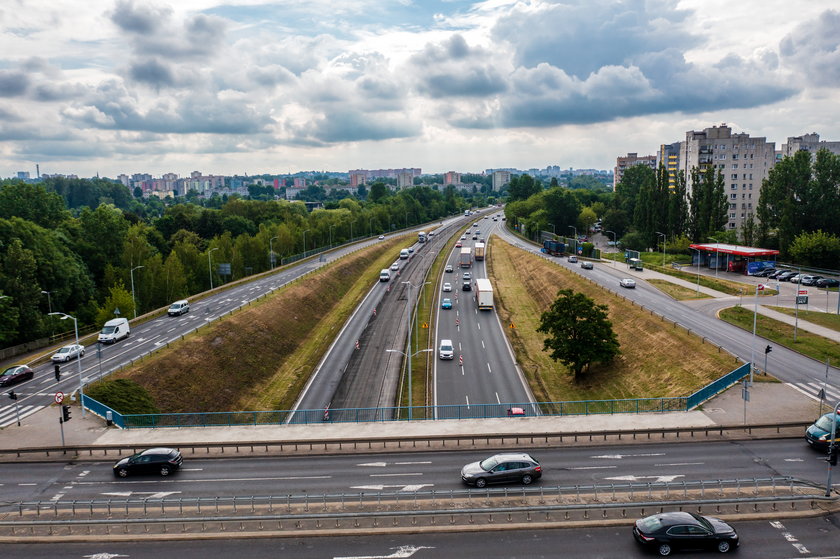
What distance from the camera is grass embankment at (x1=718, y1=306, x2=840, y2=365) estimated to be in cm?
4803

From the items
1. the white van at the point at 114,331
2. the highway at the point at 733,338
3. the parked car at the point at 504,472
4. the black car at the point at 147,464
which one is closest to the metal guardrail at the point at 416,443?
the black car at the point at 147,464

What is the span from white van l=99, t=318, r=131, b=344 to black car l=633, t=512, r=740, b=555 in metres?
55.6

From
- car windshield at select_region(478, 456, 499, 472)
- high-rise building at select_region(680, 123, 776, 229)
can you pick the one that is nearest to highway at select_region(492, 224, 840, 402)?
car windshield at select_region(478, 456, 499, 472)

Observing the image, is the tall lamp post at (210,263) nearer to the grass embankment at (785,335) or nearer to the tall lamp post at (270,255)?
the tall lamp post at (270,255)

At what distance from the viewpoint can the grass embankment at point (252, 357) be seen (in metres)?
50.9

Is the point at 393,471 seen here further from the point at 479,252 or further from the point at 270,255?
the point at 479,252

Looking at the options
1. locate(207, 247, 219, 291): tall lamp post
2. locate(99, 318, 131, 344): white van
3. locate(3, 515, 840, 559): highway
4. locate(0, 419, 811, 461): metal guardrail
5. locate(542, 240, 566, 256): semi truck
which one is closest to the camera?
locate(3, 515, 840, 559): highway

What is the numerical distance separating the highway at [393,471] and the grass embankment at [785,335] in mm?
21390

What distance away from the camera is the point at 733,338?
54.0 m

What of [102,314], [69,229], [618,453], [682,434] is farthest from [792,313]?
[69,229]

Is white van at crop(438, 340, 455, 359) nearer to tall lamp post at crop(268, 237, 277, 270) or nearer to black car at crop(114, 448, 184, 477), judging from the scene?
black car at crop(114, 448, 184, 477)

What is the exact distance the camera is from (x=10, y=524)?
78.8 ft

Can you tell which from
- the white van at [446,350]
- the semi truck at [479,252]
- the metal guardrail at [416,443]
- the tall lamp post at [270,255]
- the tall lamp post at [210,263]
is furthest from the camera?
the semi truck at [479,252]

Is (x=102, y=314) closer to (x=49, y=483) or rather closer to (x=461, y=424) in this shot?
(x=49, y=483)
